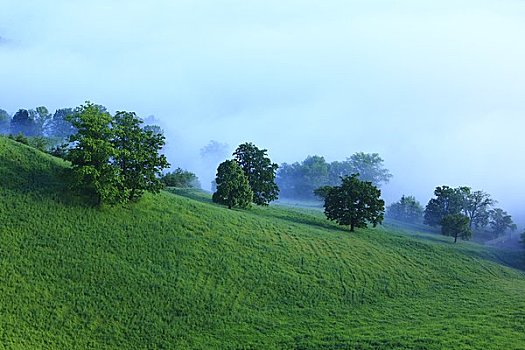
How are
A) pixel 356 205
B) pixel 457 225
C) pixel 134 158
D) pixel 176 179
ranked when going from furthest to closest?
pixel 176 179, pixel 457 225, pixel 356 205, pixel 134 158

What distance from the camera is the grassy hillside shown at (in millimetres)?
37344

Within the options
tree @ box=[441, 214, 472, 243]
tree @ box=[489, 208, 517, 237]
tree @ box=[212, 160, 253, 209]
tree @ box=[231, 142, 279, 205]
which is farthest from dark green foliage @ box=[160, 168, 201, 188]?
tree @ box=[489, 208, 517, 237]

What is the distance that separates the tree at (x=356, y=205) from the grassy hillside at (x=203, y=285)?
10115 mm

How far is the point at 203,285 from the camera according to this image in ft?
149

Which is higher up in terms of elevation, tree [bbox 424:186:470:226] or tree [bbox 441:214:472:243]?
tree [bbox 424:186:470:226]

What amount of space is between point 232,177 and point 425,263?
1389 inches

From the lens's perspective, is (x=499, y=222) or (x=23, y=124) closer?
(x=499, y=222)

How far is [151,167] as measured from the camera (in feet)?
188

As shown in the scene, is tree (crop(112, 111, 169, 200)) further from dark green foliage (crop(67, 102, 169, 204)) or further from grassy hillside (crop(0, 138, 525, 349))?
grassy hillside (crop(0, 138, 525, 349))

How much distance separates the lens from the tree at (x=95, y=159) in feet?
163

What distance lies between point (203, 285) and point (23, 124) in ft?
485

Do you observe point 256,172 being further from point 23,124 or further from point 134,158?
point 23,124

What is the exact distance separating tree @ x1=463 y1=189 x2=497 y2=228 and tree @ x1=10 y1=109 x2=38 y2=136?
508ft

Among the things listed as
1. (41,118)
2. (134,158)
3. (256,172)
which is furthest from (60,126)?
(134,158)
